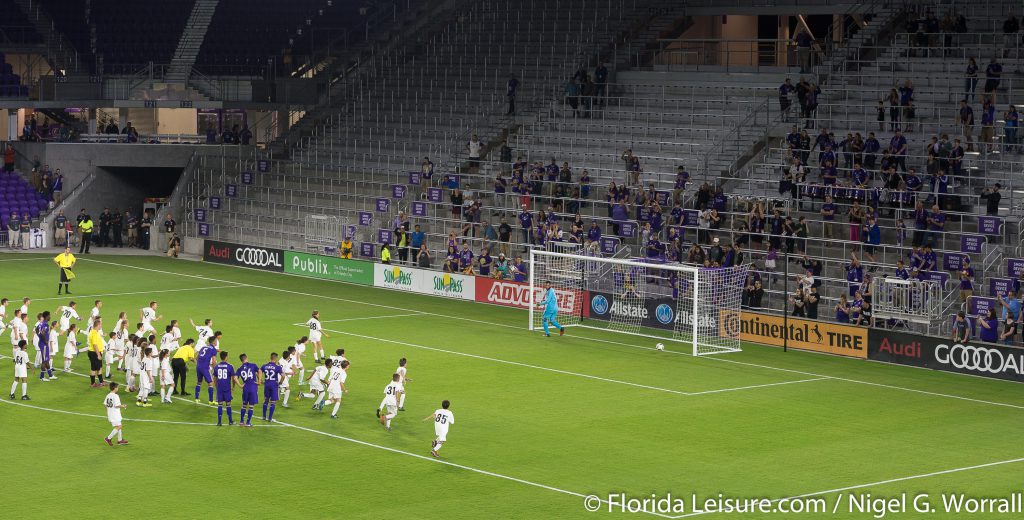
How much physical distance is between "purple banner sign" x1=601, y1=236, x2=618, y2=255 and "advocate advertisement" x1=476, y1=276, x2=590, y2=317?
10.6ft

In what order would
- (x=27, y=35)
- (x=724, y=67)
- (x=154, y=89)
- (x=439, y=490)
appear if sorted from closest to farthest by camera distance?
(x=439, y=490), (x=724, y=67), (x=154, y=89), (x=27, y=35)

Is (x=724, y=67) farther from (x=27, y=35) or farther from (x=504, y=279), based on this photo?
(x=27, y=35)

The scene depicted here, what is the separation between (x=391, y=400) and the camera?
85.1 ft

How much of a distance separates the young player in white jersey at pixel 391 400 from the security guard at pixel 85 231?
3246 cm

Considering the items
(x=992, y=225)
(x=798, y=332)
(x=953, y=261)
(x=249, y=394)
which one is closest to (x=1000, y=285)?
(x=953, y=261)

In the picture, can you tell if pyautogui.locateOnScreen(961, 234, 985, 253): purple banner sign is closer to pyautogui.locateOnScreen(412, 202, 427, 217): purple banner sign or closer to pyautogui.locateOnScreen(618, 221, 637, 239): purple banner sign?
pyautogui.locateOnScreen(618, 221, 637, 239): purple banner sign

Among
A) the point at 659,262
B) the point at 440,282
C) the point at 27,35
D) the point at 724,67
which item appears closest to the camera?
the point at 659,262

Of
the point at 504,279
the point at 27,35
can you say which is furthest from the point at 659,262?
the point at 27,35

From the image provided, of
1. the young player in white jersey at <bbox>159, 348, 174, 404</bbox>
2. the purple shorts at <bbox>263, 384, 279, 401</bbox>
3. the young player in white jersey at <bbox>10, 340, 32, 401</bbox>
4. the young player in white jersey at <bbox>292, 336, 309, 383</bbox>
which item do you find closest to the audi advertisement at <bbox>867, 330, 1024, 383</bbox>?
the young player in white jersey at <bbox>292, 336, 309, 383</bbox>

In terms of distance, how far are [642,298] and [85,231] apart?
25.8 metres

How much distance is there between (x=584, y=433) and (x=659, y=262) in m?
16.5

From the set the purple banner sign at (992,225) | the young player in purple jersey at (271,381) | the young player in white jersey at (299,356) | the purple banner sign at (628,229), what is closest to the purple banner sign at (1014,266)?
the purple banner sign at (992,225)

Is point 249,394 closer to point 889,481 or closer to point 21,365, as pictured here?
point 21,365

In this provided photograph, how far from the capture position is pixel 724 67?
53.0m
